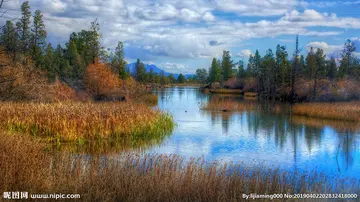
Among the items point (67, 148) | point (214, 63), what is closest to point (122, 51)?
point (214, 63)

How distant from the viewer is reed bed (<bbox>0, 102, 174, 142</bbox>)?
1634 centimetres

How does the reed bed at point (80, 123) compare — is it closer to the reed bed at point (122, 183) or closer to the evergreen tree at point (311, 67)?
the reed bed at point (122, 183)

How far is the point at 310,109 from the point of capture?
30891 mm

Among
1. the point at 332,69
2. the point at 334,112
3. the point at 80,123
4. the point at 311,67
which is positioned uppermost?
the point at 332,69

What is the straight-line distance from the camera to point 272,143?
18.4 m

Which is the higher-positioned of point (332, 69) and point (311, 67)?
point (332, 69)

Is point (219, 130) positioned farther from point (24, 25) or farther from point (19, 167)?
point (24, 25)

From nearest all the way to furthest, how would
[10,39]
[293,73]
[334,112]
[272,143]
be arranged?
[10,39] → [272,143] → [334,112] → [293,73]

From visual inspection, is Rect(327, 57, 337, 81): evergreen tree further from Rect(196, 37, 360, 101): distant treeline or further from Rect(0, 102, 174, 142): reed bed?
Rect(0, 102, 174, 142): reed bed

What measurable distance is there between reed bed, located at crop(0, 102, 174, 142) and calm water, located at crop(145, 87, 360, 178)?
1727 millimetres

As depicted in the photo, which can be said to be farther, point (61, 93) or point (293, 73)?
point (293, 73)

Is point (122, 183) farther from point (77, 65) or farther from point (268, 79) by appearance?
point (268, 79)

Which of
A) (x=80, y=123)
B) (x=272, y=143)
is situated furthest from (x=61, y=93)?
(x=272, y=143)

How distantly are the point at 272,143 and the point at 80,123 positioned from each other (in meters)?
9.83
